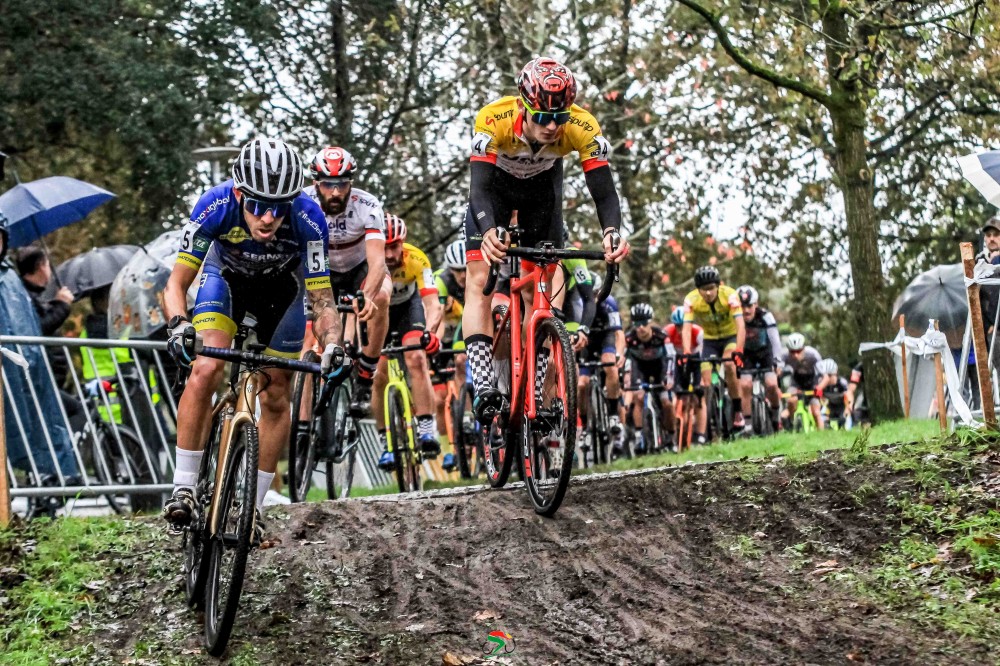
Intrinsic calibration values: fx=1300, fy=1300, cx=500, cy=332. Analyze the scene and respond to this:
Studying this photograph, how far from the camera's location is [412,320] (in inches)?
469

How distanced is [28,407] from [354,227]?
9.31 ft

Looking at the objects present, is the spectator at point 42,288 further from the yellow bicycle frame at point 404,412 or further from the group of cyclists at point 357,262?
the yellow bicycle frame at point 404,412

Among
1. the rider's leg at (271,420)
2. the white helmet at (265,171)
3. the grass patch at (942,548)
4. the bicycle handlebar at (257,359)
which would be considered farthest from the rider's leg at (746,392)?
the bicycle handlebar at (257,359)

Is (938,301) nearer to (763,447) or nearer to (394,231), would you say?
(763,447)

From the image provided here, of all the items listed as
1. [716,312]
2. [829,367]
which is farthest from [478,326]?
[829,367]

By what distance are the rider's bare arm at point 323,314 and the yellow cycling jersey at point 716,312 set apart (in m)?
10.8

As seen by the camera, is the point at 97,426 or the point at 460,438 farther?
the point at 460,438

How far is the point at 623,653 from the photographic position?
5.85 meters

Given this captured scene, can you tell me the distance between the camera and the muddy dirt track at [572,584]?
5910 millimetres

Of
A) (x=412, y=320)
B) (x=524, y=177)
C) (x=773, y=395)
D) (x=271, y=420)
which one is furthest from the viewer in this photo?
(x=773, y=395)

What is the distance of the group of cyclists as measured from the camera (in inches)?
259

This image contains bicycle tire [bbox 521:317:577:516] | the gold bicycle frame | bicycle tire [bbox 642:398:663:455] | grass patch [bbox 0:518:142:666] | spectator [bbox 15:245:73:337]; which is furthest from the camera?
bicycle tire [bbox 642:398:663:455]

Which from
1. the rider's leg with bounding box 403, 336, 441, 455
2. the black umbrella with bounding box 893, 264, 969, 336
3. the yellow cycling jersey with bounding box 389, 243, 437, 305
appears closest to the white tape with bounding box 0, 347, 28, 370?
the rider's leg with bounding box 403, 336, 441, 455

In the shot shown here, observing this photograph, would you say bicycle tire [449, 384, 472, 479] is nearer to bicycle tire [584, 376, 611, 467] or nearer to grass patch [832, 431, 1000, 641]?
bicycle tire [584, 376, 611, 467]
